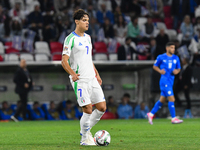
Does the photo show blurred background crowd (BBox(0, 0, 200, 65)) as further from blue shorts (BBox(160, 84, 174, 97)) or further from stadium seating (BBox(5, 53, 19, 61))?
blue shorts (BBox(160, 84, 174, 97))

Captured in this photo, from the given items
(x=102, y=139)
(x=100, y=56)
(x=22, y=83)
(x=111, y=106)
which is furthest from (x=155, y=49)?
(x=102, y=139)

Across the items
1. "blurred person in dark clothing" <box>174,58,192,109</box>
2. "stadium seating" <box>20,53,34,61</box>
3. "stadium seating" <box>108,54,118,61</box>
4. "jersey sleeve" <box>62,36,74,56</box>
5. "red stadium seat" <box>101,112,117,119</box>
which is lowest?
"red stadium seat" <box>101,112,117,119</box>

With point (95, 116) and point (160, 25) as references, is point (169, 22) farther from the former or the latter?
point (95, 116)

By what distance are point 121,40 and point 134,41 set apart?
0.85 m

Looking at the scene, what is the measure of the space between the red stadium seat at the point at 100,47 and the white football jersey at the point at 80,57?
41.5ft

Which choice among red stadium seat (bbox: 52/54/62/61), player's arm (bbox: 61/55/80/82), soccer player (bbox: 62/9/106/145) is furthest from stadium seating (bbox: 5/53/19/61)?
player's arm (bbox: 61/55/80/82)

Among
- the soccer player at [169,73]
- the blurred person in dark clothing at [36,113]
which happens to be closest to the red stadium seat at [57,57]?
the blurred person in dark clothing at [36,113]

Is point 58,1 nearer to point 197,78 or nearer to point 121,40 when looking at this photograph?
point 121,40

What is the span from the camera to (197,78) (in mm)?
18484

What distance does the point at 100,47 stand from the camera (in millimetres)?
19344

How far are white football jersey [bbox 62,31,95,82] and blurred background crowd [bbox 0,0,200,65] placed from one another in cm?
1162

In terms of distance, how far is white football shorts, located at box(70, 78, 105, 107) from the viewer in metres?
6.39

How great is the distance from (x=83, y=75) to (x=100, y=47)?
42.5 ft

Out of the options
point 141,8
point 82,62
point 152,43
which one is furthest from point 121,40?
point 82,62
